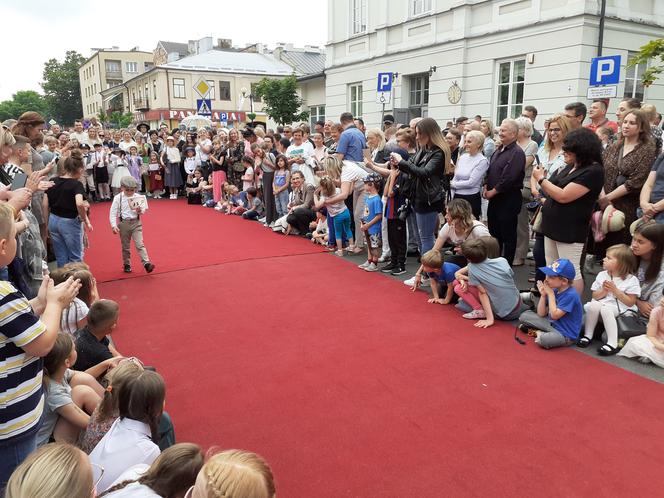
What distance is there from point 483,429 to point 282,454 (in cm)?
132

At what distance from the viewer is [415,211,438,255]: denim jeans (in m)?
6.52

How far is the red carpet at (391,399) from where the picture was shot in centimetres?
288

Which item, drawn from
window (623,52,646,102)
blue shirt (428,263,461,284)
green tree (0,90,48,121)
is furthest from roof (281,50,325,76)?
green tree (0,90,48,121)

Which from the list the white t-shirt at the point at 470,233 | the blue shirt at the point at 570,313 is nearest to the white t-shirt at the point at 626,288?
the blue shirt at the point at 570,313

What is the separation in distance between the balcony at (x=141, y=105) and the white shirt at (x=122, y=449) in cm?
5652

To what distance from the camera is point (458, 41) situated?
15.5 metres

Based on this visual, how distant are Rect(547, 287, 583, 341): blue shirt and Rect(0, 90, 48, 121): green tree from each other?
393 ft

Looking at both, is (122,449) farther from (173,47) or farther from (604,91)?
(173,47)

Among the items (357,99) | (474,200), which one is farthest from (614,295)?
(357,99)

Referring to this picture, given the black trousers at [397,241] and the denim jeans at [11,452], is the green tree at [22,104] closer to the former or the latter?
the black trousers at [397,241]

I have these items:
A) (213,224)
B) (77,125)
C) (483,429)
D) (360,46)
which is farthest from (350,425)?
(360,46)

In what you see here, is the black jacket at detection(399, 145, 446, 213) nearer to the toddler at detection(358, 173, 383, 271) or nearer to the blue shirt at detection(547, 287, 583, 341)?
the toddler at detection(358, 173, 383, 271)

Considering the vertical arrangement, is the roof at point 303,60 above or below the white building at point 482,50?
above

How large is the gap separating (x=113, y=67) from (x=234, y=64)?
39.2 metres
